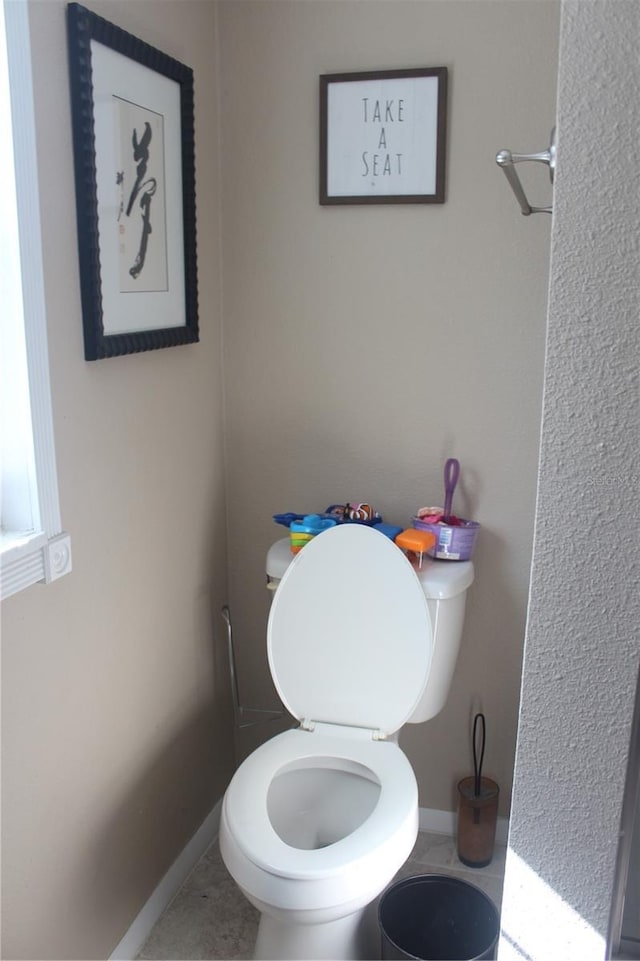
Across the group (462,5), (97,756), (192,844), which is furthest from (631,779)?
(462,5)

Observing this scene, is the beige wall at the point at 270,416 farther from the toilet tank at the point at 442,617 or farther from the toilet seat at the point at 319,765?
the toilet seat at the point at 319,765

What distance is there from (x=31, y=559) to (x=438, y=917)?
118 centimetres

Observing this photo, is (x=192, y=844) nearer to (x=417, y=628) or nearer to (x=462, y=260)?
(x=417, y=628)

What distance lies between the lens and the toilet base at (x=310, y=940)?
1641mm

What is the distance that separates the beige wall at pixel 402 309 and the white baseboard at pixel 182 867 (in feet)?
0.31

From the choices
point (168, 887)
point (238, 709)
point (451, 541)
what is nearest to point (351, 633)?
point (451, 541)

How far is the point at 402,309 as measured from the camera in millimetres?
2014

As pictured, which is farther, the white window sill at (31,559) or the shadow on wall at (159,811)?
the shadow on wall at (159,811)

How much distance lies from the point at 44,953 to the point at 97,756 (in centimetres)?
34

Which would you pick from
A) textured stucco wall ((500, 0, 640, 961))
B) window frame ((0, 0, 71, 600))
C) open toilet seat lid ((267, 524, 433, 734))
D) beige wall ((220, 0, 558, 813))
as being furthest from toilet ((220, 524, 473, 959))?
textured stucco wall ((500, 0, 640, 961))

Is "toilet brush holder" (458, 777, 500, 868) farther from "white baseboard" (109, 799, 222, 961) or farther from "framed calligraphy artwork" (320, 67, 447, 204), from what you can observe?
"framed calligraphy artwork" (320, 67, 447, 204)

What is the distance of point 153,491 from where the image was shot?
1.84 metres

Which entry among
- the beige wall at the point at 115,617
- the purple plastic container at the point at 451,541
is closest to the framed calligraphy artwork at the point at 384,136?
the beige wall at the point at 115,617

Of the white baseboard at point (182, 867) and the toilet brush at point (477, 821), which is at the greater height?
the toilet brush at point (477, 821)
